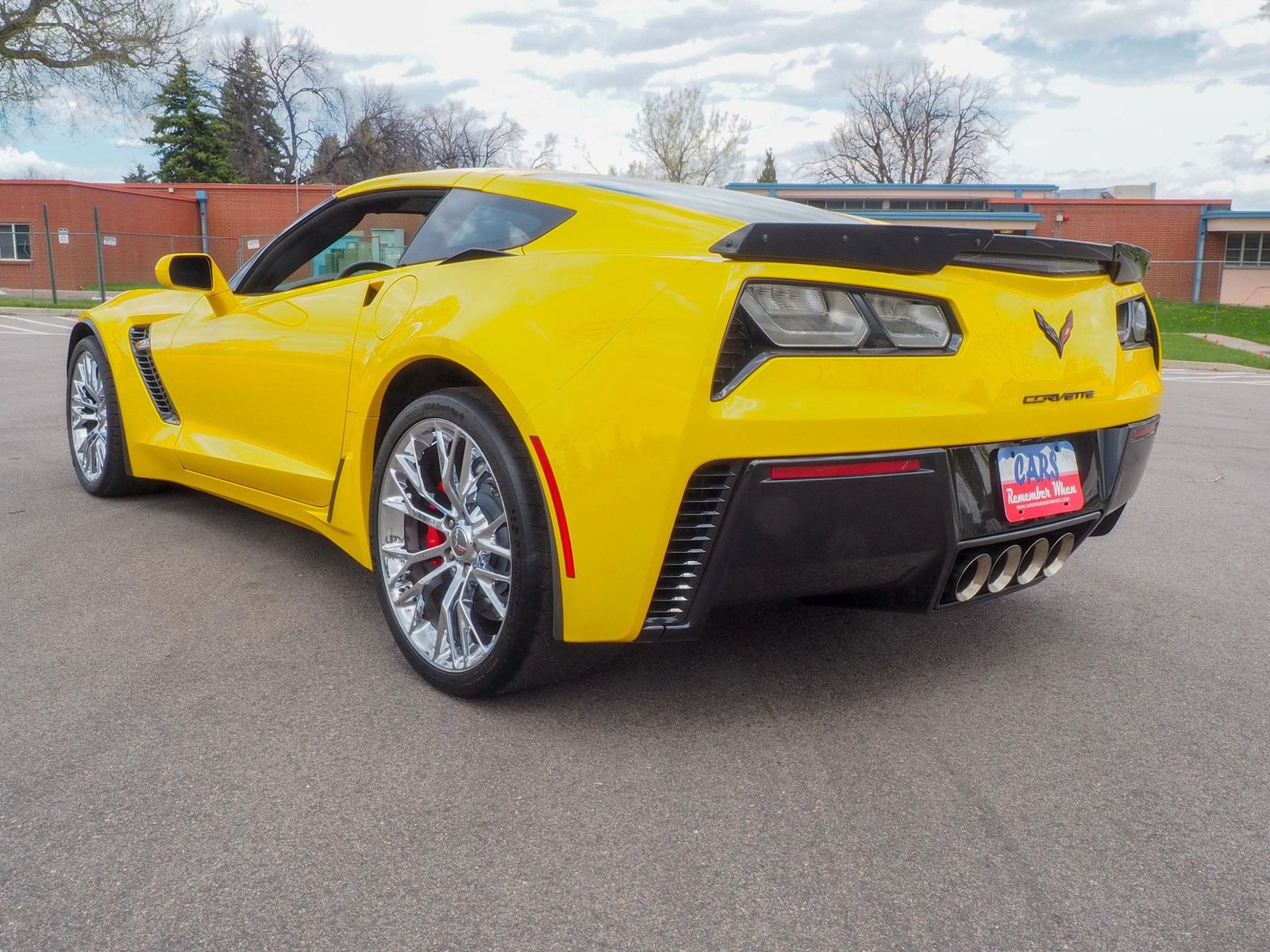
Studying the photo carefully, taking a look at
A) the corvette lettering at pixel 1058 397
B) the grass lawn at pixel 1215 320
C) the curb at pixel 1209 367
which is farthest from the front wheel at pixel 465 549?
the grass lawn at pixel 1215 320

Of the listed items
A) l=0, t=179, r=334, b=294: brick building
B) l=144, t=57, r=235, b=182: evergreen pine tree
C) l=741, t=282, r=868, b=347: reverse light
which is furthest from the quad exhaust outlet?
l=144, t=57, r=235, b=182: evergreen pine tree

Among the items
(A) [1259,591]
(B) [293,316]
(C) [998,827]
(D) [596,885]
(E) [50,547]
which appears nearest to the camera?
(D) [596,885]

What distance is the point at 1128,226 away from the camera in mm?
42125

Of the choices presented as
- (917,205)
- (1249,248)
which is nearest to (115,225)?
(917,205)

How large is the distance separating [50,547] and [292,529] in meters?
0.88

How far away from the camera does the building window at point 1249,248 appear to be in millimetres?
41469

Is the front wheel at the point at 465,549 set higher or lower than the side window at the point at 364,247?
lower

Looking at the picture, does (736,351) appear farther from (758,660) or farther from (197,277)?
(197,277)

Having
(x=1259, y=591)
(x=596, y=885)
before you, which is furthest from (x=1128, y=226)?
(x=596, y=885)

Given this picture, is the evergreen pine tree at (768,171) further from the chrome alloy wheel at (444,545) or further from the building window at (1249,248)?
the chrome alloy wheel at (444,545)

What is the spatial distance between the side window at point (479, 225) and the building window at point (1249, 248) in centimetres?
4519

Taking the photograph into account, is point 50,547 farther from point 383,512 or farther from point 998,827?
point 998,827

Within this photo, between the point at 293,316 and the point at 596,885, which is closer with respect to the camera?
the point at 596,885

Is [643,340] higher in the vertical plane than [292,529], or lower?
higher
